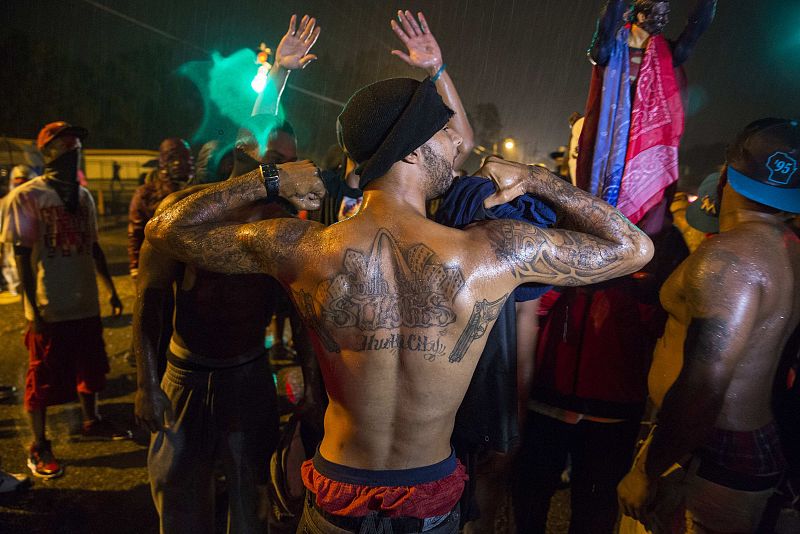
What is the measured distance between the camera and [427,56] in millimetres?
2727

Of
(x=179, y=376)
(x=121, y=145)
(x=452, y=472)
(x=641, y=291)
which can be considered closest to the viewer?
(x=452, y=472)

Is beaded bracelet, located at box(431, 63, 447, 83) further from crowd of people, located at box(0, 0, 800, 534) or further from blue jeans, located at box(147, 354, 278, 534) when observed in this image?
blue jeans, located at box(147, 354, 278, 534)

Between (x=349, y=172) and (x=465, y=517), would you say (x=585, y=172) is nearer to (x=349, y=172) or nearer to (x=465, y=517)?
(x=349, y=172)

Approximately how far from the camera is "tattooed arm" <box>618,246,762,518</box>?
192 cm

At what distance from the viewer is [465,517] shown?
7.24ft

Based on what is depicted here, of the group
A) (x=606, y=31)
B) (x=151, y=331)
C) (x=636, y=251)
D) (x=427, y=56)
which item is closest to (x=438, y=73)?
(x=427, y=56)

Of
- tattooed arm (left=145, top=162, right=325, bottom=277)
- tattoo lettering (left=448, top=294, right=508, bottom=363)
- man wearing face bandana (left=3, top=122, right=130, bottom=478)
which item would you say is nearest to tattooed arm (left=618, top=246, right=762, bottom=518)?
tattoo lettering (left=448, top=294, right=508, bottom=363)

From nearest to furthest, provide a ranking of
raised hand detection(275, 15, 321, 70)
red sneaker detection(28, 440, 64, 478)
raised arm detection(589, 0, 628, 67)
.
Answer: raised arm detection(589, 0, 628, 67), raised hand detection(275, 15, 321, 70), red sneaker detection(28, 440, 64, 478)

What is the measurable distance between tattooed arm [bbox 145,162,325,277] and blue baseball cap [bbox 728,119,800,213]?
203 cm

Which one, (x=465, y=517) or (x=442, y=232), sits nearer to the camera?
(x=442, y=232)

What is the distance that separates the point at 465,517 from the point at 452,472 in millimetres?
525

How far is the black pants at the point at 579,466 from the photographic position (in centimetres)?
295

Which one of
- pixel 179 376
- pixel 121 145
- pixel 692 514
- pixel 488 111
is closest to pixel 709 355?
pixel 692 514

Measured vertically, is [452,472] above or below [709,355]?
below
